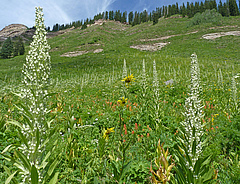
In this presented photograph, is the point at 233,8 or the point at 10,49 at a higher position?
the point at 233,8

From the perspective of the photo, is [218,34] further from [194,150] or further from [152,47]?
[194,150]

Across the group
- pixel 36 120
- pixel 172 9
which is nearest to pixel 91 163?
pixel 36 120

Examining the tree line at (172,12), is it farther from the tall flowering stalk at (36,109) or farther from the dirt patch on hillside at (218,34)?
the tall flowering stalk at (36,109)

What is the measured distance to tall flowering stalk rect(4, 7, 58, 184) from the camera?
1563 mm

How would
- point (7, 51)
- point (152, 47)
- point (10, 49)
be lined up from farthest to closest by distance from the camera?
point (10, 49)
point (7, 51)
point (152, 47)

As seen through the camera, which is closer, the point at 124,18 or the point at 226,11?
the point at 226,11

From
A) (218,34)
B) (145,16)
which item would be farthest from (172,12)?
(218,34)

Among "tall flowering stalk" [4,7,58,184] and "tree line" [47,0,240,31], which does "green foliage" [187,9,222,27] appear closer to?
"tree line" [47,0,240,31]

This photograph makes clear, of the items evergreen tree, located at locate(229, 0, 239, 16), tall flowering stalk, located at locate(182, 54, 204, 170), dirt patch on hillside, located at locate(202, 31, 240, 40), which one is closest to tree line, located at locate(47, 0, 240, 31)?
evergreen tree, located at locate(229, 0, 239, 16)

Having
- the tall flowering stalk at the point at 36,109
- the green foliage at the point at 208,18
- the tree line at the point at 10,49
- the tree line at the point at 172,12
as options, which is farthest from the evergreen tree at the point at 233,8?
the tree line at the point at 10,49

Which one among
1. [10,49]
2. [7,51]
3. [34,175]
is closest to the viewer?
[34,175]

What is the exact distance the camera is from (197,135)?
72.7 inches

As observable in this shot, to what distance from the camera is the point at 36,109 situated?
5.46 feet

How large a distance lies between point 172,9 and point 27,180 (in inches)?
4368
